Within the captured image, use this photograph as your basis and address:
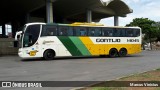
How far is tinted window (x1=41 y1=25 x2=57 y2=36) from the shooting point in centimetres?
2431

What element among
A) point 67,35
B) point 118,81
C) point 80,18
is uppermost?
point 80,18

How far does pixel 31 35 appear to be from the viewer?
23.8m

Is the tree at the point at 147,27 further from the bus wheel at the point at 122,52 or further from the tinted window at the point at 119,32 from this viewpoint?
the tinted window at the point at 119,32

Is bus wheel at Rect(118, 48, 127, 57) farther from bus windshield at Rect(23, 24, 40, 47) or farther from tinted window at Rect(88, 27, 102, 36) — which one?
bus windshield at Rect(23, 24, 40, 47)

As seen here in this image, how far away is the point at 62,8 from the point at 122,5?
9.08m

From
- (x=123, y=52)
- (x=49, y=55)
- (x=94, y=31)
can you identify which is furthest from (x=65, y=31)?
(x=123, y=52)

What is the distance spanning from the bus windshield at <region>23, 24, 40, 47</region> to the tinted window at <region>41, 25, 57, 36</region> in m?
0.49

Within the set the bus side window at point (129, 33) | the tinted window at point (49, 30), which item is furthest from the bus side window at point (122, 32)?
the tinted window at point (49, 30)

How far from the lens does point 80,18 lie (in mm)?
59531

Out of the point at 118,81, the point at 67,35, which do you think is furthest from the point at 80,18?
the point at 118,81

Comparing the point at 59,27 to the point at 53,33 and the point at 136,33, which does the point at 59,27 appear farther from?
the point at 136,33

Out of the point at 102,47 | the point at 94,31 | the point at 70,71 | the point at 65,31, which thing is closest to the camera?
the point at 70,71

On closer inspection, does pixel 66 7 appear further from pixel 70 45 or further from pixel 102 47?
pixel 70 45

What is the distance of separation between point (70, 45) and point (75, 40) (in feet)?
1.92
